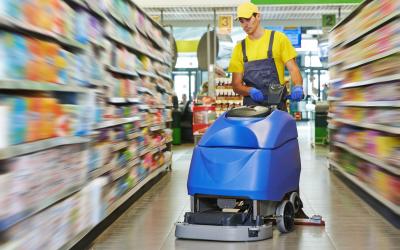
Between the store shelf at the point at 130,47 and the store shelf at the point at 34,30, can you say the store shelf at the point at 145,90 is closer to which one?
the store shelf at the point at 130,47

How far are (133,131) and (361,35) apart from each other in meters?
2.31

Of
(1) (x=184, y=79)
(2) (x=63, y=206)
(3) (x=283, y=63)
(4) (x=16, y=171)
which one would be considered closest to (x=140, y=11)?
(3) (x=283, y=63)

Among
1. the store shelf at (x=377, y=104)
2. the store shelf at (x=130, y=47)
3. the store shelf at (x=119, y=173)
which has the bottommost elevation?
the store shelf at (x=119, y=173)

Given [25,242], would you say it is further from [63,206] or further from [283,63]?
[283,63]

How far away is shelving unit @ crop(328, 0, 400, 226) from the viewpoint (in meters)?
3.97

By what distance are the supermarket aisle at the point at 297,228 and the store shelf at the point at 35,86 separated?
3.56ft

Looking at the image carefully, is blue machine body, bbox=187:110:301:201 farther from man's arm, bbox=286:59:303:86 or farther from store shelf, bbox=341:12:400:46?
store shelf, bbox=341:12:400:46

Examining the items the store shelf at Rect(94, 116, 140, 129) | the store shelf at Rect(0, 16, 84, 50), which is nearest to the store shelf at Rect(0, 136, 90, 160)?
the store shelf at Rect(0, 16, 84, 50)

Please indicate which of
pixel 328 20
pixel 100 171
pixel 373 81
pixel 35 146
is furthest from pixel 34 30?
pixel 328 20

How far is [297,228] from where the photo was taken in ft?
12.8

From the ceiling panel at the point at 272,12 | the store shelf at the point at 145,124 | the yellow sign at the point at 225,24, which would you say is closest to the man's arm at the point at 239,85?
the store shelf at the point at 145,124

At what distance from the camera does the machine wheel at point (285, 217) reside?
3582 mm

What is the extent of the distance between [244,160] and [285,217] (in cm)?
59

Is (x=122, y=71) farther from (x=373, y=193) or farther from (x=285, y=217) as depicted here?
(x=373, y=193)
